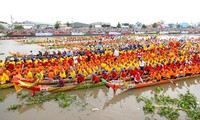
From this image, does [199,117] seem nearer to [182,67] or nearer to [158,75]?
[158,75]

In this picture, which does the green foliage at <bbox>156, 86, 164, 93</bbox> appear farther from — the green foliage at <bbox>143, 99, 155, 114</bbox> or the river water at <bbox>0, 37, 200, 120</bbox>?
the green foliage at <bbox>143, 99, 155, 114</bbox>

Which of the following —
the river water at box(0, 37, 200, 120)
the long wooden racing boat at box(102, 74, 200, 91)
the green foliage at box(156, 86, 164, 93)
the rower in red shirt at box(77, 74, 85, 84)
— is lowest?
the river water at box(0, 37, 200, 120)

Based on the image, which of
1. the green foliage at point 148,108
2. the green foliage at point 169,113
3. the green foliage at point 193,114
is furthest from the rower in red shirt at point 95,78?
the green foliage at point 193,114

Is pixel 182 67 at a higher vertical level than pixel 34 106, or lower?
higher

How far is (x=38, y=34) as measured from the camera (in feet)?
164

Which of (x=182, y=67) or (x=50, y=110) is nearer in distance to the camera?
(x=50, y=110)

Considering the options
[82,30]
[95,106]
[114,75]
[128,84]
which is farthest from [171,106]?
[82,30]

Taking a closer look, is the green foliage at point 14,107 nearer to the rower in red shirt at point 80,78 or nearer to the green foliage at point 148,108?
the rower in red shirt at point 80,78

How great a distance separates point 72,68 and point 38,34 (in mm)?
38133

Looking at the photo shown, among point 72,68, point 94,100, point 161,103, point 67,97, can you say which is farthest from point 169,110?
point 72,68

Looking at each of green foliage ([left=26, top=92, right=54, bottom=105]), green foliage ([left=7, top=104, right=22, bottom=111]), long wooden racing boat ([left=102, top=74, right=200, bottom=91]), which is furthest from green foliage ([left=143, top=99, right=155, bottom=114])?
green foliage ([left=7, top=104, right=22, bottom=111])

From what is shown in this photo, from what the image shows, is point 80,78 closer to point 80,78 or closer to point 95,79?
point 80,78

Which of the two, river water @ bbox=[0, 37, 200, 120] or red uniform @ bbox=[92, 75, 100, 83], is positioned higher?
red uniform @ bbox=[92, 75, 100, 83]

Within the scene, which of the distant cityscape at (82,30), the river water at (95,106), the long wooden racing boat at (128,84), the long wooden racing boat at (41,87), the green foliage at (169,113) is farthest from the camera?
the distant cityscape at (82,30)
